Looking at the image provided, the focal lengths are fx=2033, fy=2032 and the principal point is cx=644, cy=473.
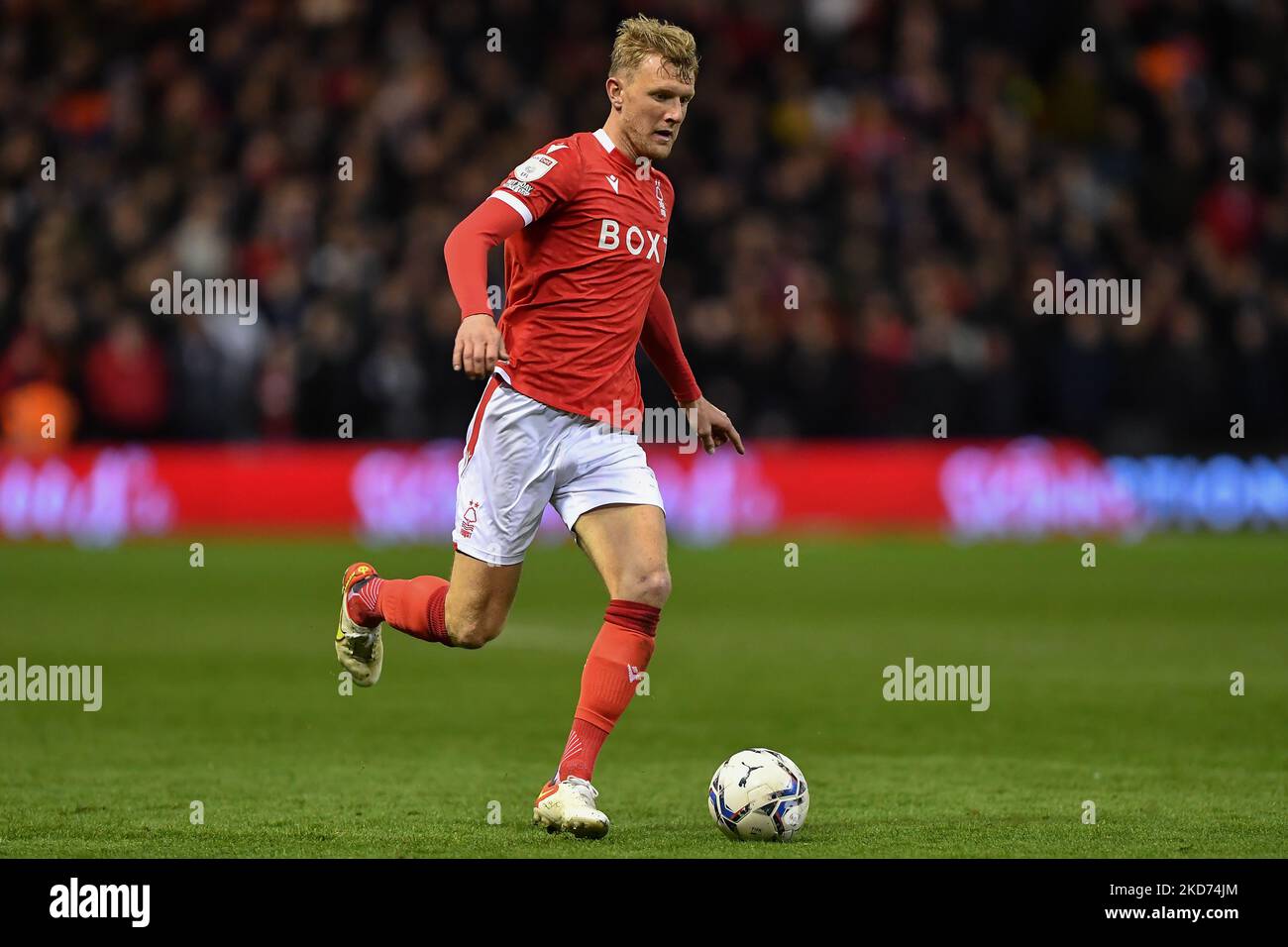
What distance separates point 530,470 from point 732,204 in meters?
14.8

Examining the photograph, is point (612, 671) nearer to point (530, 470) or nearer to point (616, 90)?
point (530, 470)

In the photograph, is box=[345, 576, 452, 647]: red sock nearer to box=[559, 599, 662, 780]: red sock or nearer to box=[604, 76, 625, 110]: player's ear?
box=[559, 599, 662, 780]: red sock

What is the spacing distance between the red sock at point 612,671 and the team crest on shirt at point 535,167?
1.38 m

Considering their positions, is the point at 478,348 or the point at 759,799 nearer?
the point at 478,348

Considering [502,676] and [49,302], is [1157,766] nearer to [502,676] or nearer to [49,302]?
[502,676]

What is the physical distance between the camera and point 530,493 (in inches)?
263

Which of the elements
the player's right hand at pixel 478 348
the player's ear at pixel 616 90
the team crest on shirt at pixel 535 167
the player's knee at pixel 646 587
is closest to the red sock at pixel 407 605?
the player's knee at pixel 646 587

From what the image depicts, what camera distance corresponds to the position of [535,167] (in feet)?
21.3

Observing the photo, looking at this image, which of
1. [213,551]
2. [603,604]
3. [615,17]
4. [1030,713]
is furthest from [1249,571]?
[615,17]

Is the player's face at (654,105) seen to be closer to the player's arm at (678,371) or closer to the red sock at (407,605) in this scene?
the player's arm at (678,371)

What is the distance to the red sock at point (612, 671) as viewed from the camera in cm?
648

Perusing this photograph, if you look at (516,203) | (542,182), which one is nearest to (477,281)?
(516,203)

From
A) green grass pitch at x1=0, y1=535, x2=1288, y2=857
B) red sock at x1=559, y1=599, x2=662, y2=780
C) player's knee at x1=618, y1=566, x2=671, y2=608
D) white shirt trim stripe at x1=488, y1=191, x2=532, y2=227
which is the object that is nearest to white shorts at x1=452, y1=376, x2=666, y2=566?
player's knee at x1=618, y1=566, x2=671, y2=608

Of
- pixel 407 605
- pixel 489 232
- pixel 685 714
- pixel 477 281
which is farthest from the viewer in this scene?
pixel 685 714
